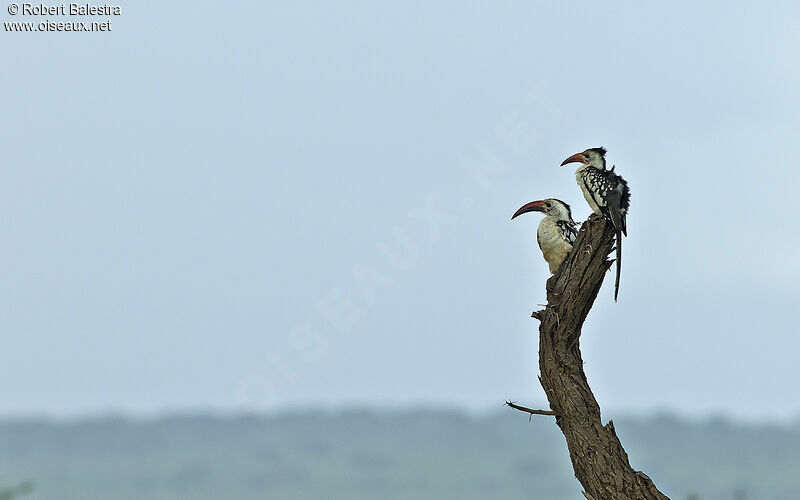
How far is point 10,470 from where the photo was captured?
105125 millimetres

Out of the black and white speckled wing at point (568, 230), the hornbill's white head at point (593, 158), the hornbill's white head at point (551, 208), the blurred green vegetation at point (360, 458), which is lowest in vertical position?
the black and white speckled wing at point (568, 230)

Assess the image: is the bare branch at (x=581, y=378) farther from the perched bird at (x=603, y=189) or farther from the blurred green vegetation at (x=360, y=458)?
the blurred green vegetation at (x=360, y=458)

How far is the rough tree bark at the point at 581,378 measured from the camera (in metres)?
7.65

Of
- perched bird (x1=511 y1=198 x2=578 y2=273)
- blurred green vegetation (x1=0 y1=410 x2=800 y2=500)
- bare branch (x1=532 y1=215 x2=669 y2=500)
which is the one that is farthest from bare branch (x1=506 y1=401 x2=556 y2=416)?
blurred green vegetation (x1=0 y1=410 x2=800 y2=500)

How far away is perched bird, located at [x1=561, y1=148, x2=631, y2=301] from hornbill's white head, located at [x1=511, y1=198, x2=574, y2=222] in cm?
20

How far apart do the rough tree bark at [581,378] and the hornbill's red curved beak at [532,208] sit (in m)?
1.10

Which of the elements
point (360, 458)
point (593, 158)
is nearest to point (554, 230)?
point (593, 158)

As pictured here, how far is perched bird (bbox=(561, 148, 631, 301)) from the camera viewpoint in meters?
8.23

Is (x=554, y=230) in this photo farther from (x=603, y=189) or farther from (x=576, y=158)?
(x=576, y=158)

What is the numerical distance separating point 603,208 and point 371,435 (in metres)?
115

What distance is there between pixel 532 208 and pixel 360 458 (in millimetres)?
101870

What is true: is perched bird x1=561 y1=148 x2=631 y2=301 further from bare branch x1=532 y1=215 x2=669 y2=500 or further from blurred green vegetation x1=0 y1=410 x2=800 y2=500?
blurred green vegetation x1=0 y1=410 x2=800 y2=500

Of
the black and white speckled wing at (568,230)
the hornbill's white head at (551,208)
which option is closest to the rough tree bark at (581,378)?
the black and white speckled wing at (568,230)

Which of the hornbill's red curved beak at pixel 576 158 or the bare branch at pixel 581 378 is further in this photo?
the hornbill's red curved beak at pixel 576 158
